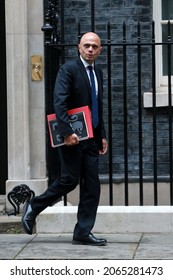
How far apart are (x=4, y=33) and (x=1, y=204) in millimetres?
2071

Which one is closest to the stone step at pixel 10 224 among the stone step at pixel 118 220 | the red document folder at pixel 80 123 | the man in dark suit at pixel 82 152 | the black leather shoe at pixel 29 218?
the stone step at pixel 118 220

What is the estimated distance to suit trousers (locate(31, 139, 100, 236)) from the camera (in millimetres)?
8680

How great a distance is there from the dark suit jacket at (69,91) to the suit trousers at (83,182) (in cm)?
29

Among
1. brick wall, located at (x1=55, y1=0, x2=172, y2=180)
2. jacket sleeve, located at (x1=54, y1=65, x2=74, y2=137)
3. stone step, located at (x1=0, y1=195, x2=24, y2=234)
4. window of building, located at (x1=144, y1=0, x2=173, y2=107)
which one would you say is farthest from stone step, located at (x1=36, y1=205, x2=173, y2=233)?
window of building, located at (x1=144, y1=0, x2=173, y2=107)

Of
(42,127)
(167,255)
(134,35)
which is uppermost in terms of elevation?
(134,35)

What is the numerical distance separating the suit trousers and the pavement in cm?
28

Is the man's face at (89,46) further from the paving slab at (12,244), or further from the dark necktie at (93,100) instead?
the paving slab at (12,244)

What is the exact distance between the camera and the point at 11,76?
10.6 meters

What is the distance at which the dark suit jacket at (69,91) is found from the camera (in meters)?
8.50

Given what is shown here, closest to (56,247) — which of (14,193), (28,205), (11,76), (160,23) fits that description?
(28,205)

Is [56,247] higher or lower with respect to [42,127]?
lower

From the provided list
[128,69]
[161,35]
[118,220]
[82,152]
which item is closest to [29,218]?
[82,152]

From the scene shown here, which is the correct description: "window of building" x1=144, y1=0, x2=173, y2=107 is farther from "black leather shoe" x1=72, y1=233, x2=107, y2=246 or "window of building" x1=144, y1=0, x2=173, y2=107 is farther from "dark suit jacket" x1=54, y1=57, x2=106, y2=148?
"black leather shoe" x1=72, y1=233, x2=107, y2=246

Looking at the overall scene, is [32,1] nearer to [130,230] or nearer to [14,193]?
[14,193]
